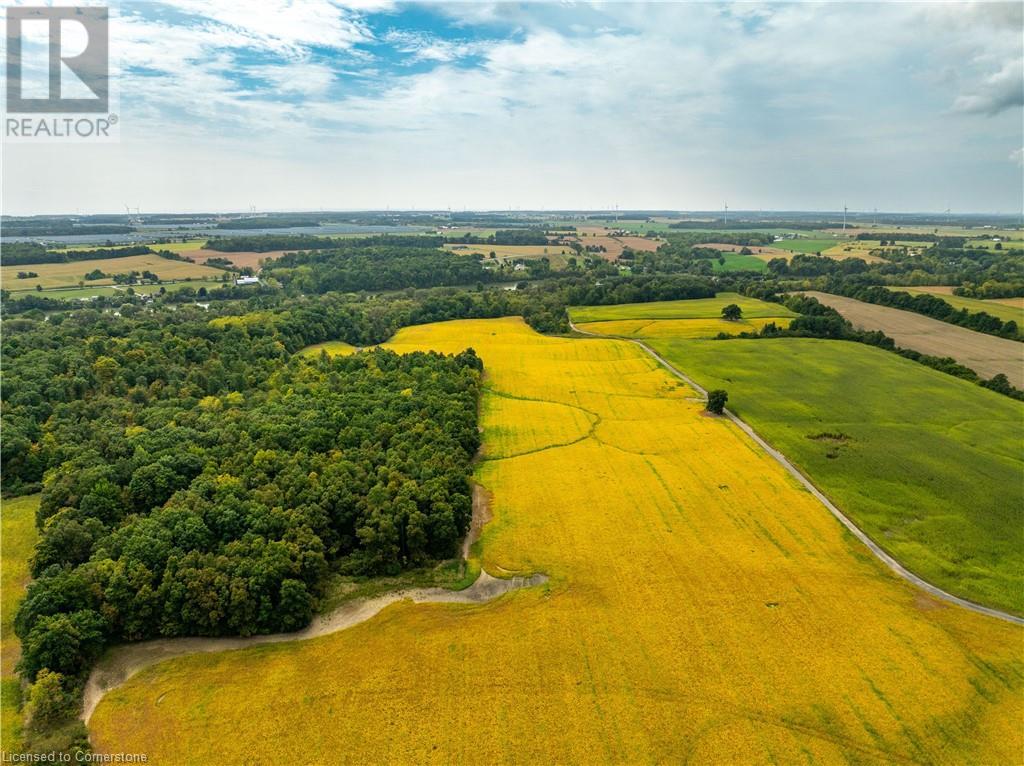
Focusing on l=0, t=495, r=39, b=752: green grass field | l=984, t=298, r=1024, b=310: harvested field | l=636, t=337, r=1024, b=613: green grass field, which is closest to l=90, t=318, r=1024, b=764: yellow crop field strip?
l=636, t=337, r=1024, b=613: green grass field

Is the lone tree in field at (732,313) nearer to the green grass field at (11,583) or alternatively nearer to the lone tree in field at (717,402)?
the lone tree in field at (717,402)

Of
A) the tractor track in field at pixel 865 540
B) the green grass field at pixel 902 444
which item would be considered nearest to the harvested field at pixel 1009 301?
the green grass field at pixel 902 444

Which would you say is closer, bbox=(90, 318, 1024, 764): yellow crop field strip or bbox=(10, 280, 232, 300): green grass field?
bbox=(90, 318, 1024, 764): yellow crop field strip

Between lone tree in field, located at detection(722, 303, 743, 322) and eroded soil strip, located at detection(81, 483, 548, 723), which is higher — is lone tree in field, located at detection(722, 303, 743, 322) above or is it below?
above

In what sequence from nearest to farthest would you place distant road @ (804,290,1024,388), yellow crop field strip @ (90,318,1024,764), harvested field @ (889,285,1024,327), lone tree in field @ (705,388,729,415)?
yellow crop field strip @ (90,318,1024,764) < lone tree in field @ (705,388,729,415) < distant road @ (804,290,1024,388) < harvested field @ (889,285,1024,327)

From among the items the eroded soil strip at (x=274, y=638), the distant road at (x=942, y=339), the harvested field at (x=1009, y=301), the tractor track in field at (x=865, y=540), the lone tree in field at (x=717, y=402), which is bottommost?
the eroded soil strip at (x=274, y=638)

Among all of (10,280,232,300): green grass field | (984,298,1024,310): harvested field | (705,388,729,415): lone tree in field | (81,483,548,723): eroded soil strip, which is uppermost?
(984,298,1024,310): harvested field

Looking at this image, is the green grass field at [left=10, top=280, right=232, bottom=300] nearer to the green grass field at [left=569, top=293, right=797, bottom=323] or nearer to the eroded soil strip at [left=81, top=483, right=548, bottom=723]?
the green grass field at [left=569, top=293, right=797, bottom=323]

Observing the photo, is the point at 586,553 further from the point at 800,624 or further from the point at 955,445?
the point at 955,445
